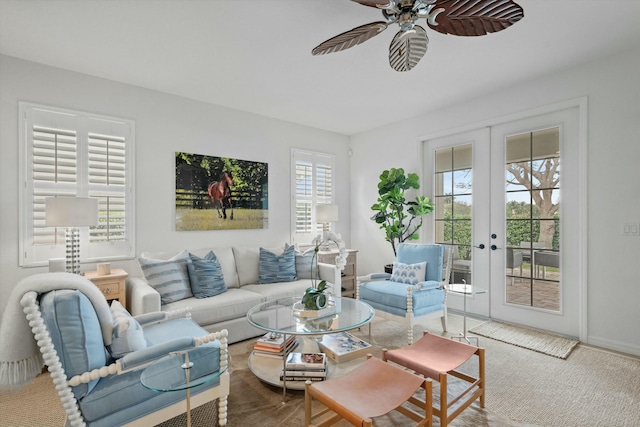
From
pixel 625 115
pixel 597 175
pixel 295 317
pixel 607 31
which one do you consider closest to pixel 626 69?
pixel 625 115

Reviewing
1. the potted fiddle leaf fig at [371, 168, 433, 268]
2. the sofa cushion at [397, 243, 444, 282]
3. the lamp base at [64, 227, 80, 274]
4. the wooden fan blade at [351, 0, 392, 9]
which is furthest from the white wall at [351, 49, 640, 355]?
the lamp base at [64, 227, 80, 274]

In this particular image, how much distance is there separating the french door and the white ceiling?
2.19ft

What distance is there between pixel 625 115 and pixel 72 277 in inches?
176

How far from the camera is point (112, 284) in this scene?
3.03 metres

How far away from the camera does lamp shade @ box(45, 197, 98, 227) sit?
2756mm

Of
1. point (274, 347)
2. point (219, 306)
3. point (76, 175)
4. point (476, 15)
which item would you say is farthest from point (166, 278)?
point (476, 15)

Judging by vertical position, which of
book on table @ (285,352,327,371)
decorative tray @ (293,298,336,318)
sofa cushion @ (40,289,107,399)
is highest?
sofa cushion @ (40,289,107,399)

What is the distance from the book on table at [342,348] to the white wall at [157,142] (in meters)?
2.13

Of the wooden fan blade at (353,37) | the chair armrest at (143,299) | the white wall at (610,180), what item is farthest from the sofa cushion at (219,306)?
the white wall at (610,180)

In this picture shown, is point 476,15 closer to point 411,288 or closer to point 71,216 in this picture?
point 411,288

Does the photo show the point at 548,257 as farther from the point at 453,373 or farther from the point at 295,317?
the point at 295,317

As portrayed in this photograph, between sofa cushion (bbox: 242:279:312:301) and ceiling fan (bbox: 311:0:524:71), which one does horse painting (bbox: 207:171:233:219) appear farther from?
ceiling fan (bbox: 311:0:524:71)

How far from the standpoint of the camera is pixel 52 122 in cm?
319

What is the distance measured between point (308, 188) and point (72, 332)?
3.94 metres
